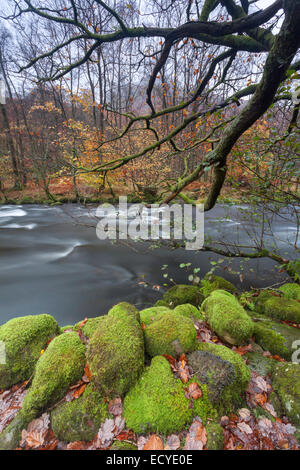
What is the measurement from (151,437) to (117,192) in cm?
1646

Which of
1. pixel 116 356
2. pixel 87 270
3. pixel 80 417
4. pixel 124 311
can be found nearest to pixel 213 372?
pixel 116 356

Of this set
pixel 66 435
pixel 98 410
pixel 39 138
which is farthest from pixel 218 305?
pixel 39 138

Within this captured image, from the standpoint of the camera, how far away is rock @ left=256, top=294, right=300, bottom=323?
3305 mm

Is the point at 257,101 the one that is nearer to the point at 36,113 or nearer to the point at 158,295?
the point at 158,295

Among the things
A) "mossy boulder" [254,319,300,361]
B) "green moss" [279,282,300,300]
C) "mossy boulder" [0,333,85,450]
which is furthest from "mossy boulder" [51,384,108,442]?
"green moss" [279,282,300,300]

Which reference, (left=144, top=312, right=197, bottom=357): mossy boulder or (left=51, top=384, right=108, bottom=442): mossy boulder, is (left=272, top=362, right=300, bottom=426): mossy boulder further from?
(left=51, top=384, right=108, bottom=442): mossy boulder

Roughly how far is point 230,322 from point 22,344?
247 centimetres

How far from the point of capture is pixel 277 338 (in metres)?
2.64

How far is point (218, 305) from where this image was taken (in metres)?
2.84

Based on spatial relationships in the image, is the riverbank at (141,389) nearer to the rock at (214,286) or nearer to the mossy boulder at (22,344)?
the mossy boulder at (22,344)

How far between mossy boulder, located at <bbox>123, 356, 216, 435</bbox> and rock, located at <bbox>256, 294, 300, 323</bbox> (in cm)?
231

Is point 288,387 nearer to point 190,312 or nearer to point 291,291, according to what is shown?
point 190,312

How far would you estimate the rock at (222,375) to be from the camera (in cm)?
181

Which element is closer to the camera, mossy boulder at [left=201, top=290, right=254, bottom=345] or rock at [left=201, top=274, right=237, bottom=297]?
mossy boulder at [left=201, top=290, right=254, bottom=345]
